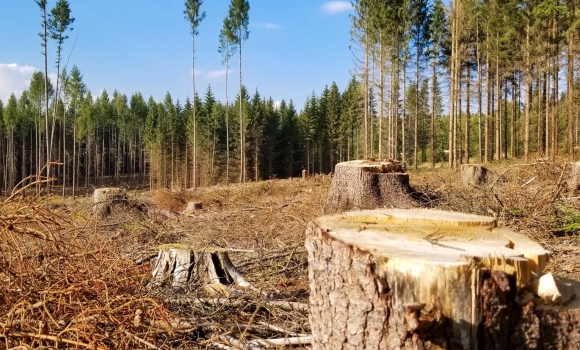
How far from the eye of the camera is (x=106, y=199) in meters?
→ 10.8

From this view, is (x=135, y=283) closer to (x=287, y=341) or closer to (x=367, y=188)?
(x=287, y=341)

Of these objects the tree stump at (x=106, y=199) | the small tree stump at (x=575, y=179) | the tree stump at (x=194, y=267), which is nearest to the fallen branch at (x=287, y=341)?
the tree stump at (x=194, y=267)

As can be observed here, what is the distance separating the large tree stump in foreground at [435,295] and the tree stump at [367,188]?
5.42 m

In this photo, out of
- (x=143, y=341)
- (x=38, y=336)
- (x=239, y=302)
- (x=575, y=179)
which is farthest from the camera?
(x=575, y=179)

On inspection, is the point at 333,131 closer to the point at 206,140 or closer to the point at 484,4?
the point at 206,140

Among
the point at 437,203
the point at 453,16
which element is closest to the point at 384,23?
the point at 453,16

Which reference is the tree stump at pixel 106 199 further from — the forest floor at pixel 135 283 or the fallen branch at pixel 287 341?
the fallen branch at pixel 287 341

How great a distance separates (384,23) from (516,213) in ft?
77.0

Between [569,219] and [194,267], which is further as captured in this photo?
[569,219]

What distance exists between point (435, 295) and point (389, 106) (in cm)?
2864

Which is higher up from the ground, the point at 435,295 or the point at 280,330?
the point at 435,295

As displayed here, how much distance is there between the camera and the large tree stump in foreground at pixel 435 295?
1.65m

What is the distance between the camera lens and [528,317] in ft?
5.52

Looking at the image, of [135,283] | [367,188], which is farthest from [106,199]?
[135,283]
